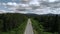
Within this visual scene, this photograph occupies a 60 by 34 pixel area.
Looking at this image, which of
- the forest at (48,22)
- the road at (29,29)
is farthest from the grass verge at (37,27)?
the road at (29,29)

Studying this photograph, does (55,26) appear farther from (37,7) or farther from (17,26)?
(17,26)

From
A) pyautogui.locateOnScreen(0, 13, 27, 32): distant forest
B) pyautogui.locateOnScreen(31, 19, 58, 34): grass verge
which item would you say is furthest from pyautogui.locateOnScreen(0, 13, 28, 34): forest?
pyautogui.locateOnScreen(31, 19, 58, 34): grass verge

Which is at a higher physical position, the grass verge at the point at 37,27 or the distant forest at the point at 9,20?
the distant forest at the point at 9,20

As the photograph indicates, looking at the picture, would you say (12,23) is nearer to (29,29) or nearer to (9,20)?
(9,20)

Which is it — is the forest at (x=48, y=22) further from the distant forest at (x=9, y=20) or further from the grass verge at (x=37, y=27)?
the distant forest at (x=9, y=20)

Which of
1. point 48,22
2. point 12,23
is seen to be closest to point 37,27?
point 48,22

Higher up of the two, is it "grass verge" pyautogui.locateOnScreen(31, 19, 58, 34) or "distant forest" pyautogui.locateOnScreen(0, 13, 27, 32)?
"distant forest" pyautogui.locateOnScreen(0, 13, 27, 32)

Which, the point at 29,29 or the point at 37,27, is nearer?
the point at 29,29

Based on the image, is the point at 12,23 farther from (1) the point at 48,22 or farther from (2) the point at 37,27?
(1) the point at 48,22

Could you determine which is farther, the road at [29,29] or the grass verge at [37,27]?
the grass verge at [37,27]

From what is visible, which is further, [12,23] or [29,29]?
[12,23]

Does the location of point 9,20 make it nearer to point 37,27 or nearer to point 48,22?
point 37,27

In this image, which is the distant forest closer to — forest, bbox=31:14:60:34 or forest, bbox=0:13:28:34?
forest, bbox=0:13:28:34

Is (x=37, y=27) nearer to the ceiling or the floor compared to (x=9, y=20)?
nearer to the floor
